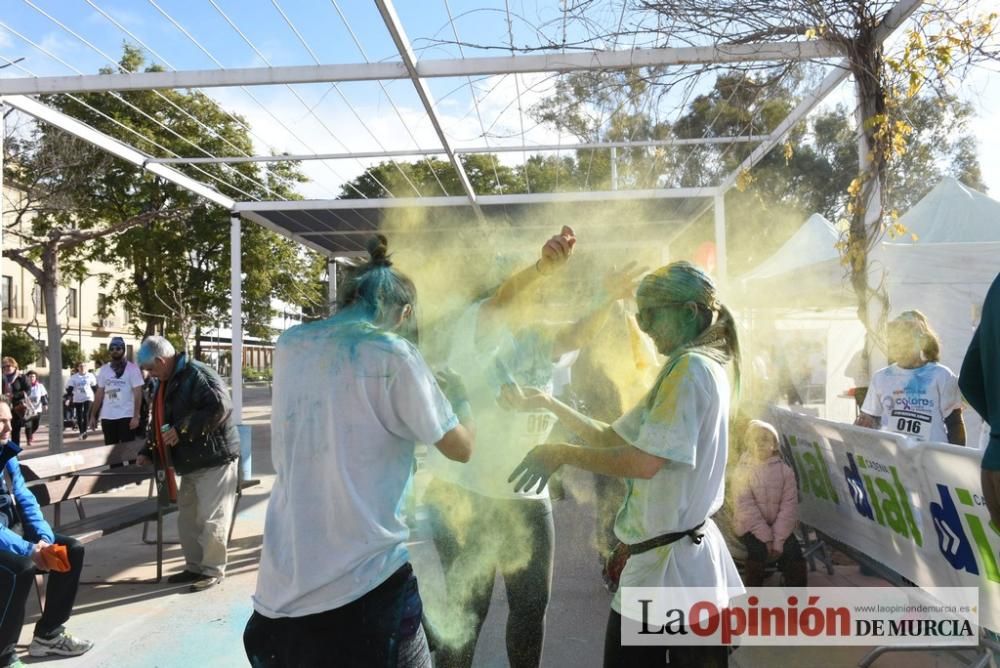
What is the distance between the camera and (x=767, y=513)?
4305mm

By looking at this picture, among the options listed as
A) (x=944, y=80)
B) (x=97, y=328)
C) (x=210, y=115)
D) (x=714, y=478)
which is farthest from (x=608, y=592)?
(x=97, y=328)

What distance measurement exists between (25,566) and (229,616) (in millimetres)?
1299

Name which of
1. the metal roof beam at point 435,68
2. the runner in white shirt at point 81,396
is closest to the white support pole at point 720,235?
the metal roof beam at point 435,68

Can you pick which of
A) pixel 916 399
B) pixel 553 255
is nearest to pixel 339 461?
pixel 553 255

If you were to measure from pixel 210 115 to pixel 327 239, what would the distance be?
835 cm

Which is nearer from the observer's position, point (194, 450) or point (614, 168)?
point (194, 450)

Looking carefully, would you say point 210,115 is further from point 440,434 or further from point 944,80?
point 440,434

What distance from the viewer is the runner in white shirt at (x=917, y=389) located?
14.9ft

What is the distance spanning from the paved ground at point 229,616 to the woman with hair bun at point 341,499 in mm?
1761

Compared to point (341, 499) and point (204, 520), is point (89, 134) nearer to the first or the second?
point (204, 520)

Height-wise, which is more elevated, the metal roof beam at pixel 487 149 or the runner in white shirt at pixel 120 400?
the metal roof beam at pixel 487 149

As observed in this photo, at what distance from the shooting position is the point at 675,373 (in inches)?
77.0

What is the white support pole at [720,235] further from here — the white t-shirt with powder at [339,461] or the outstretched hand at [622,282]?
the white t-shirt with powder at [339,461]

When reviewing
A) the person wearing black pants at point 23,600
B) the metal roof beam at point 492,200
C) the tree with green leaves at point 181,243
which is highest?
the tree with green leaves at point 181,243
